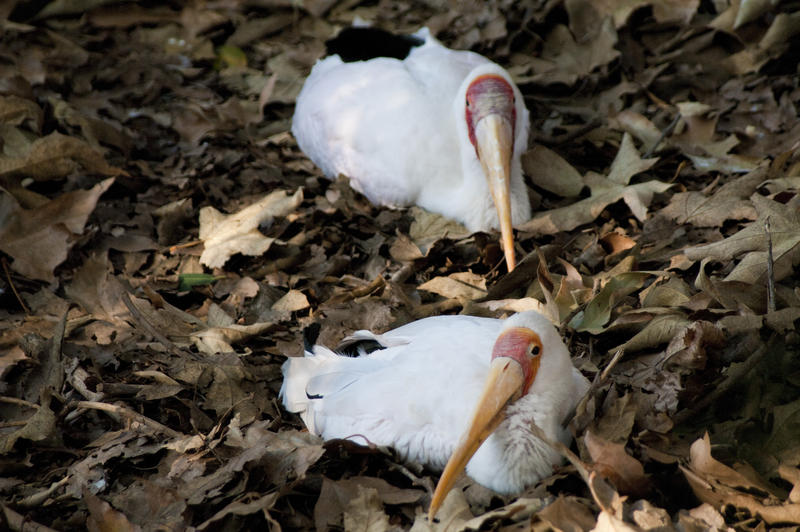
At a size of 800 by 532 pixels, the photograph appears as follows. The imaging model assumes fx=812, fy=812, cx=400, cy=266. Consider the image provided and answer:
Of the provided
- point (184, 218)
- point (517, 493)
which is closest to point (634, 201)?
point (517, 493)

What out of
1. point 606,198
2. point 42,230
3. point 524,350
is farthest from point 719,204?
point 42,230

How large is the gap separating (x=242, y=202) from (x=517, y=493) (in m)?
2.32

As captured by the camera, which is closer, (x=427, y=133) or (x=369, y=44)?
(x=427, y=133)

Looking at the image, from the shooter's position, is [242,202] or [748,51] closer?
[242,202]

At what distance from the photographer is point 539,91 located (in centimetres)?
471

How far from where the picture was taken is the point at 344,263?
356cm

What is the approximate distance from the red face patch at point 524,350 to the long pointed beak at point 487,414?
0.7 inches

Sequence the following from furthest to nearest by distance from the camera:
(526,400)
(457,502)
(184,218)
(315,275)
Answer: (184,218), (315,275), (526,400), (457,502)

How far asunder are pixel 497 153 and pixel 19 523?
2392mm

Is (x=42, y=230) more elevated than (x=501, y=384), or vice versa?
(x=501, y=384)

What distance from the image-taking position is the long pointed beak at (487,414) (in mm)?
2141

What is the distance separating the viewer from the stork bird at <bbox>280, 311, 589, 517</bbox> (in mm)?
2277

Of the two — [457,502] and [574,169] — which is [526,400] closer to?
[457,502]

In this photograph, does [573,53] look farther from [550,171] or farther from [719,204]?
[719,204]
